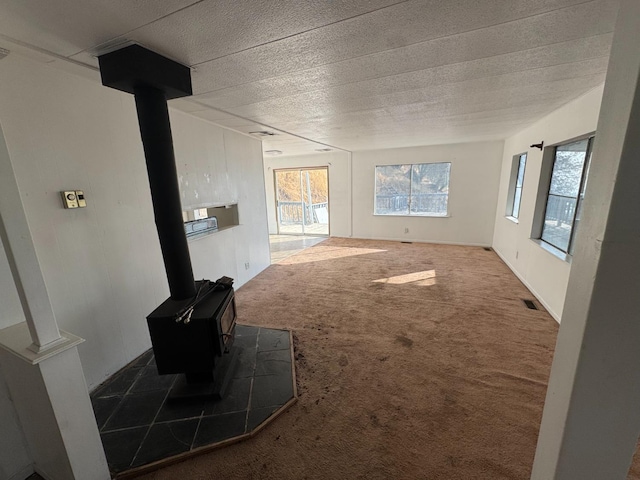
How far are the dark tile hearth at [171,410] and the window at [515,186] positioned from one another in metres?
5.02

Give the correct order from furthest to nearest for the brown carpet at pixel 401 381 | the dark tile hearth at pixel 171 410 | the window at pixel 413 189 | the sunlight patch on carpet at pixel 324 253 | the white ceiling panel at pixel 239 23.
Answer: the window at pixel 413 189 → the sunlight patch on carpet at pixel 324 253 → the dark tile hearth at pixel 171 410 → the brown carpet at pixel 401 381 → the white ceiling panel at pixel 239 23

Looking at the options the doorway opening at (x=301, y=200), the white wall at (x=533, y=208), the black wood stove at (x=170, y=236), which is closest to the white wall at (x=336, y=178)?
the doorway opening at (x=301, y=200)

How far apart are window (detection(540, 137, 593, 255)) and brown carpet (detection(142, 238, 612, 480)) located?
0.89m

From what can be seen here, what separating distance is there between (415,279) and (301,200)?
15.5 feet

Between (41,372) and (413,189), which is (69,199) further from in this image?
(413,189)

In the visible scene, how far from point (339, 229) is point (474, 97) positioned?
5141mm

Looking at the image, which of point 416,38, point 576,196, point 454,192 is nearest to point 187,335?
point 416,38

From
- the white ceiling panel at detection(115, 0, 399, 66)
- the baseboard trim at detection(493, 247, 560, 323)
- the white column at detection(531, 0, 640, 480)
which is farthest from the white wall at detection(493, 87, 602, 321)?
the white ceiling panel at detection(115, 0, 399, 66)

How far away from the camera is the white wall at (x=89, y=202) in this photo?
1.65 meters

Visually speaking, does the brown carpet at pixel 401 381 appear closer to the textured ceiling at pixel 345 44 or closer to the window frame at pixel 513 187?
the window frame at pixel 513 187

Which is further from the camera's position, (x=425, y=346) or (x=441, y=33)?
(x=425, y=346)

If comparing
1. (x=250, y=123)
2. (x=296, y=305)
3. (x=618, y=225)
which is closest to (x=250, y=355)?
(x=296, y=305)

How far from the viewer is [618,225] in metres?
0.68

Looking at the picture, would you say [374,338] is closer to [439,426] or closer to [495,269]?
[439,426]
